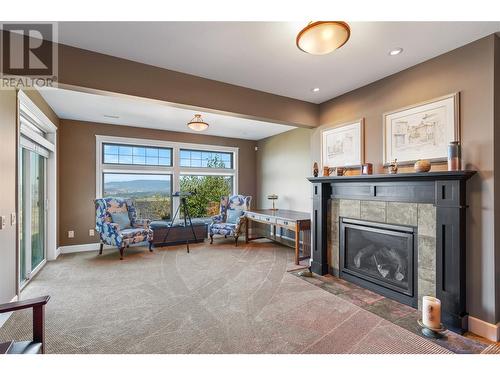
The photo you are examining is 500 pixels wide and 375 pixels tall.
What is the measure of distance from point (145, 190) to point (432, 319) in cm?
555

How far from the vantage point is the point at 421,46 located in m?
2.29

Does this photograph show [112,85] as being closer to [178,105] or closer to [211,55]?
[178,105]

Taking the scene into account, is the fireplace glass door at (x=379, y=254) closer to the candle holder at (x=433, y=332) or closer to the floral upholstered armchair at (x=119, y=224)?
the candle holder at (x=433, y=332)

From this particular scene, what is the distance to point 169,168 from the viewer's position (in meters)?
5.89

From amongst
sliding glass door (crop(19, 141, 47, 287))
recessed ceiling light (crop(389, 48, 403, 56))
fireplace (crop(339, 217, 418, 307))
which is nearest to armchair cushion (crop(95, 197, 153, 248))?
sliding glass door (crop(19, 141, 47, 287))

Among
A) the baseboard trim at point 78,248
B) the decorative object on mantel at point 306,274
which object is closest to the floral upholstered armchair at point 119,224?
the baseboard trim at point 78,248

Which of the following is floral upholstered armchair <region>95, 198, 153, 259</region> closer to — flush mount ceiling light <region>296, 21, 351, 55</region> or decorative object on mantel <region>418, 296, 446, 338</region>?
flush mount ceiling light <region>296, 21, 351, 55</region>

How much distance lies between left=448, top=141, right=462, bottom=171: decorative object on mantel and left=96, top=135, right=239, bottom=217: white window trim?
5036mm

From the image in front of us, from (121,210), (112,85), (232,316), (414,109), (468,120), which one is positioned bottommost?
(232,316)

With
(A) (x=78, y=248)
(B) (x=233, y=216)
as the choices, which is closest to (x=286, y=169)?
(B) (x=233, y=216)

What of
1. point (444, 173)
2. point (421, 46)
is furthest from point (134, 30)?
point (444, 173)

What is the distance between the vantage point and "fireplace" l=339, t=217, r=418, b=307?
265 cm
